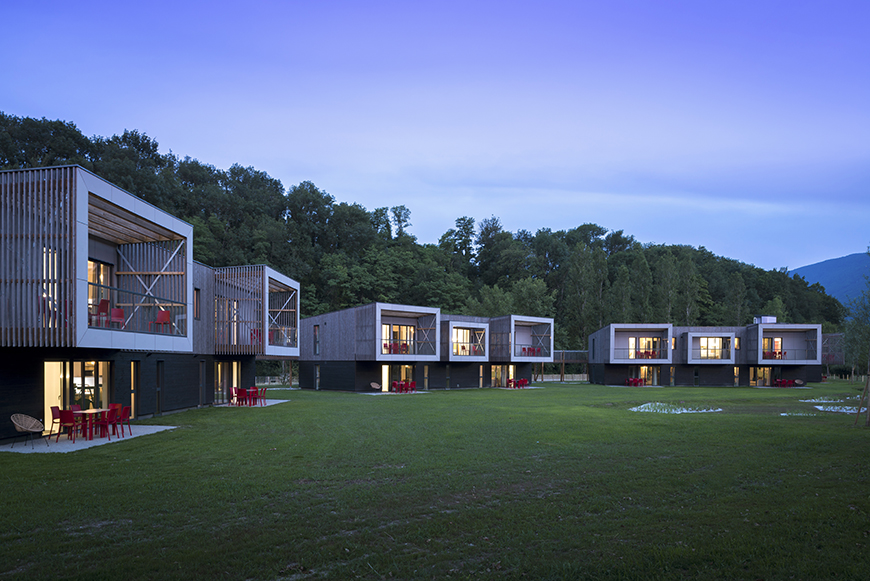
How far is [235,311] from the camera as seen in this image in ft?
74.8

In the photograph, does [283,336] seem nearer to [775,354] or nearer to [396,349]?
[396,349]

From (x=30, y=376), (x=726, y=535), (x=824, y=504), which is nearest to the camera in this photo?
(x=726, y=535)

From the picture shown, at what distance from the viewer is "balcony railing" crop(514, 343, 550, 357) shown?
138 feet

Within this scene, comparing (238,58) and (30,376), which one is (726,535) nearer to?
(30,376)

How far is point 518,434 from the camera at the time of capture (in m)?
13.5

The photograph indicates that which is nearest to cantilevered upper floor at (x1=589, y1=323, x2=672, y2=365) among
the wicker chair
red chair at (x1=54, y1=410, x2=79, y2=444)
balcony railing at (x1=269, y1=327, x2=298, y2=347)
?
balcony railing at (x1=269, y1=327, x2=298, y2=347)

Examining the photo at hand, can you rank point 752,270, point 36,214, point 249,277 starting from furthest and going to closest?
Answer: point 752,270 → point 249,277 → point 36,214

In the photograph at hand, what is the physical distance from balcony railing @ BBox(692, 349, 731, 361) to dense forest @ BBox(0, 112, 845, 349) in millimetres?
18684

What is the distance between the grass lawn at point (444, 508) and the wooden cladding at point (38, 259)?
2.50m

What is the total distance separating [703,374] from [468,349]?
67.8 feet

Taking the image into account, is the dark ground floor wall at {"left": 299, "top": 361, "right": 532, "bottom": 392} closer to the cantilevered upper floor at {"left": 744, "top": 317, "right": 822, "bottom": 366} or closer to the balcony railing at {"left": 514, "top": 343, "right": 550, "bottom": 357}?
the balcony railing at {"left": 514, "top": 343, "right": 550, "bottom": 357}

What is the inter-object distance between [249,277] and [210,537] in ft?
57.2

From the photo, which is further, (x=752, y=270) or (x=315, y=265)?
(x=752, y=270)

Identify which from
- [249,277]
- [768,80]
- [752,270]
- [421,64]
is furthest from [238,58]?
[752,270]
